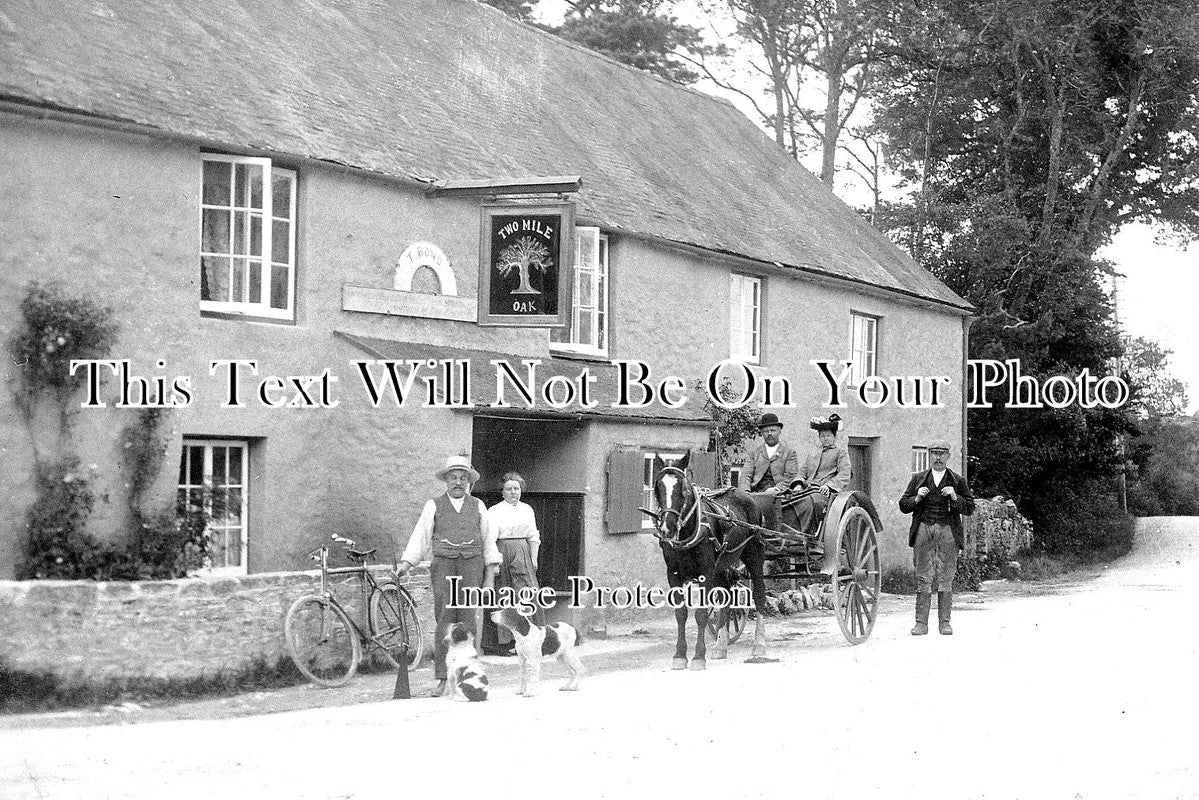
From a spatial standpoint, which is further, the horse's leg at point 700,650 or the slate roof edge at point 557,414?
the slate roof edge at point 557,414

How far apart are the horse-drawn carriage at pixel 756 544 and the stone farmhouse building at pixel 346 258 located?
2564 millimetres

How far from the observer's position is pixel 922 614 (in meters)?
16.0

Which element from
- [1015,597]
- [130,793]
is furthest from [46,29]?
[1015,597]

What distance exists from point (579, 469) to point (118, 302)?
5613 millimetres

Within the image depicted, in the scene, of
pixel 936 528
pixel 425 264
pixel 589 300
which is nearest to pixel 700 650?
pixel 936 528

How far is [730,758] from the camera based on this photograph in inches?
333

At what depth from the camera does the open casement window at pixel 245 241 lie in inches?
538

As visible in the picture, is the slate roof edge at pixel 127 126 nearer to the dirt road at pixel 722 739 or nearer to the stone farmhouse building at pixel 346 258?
the stone farmhouse building at pixel 346 258

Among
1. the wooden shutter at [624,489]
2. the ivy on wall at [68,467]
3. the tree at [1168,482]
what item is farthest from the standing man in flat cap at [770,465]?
A: the tree at [1168,482]

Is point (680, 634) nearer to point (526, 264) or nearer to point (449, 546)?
point (449, 546)

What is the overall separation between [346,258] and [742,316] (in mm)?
8161

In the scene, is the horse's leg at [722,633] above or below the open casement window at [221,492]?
below

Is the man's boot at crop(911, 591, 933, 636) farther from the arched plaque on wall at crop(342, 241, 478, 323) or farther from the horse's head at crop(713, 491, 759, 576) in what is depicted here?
the arched plaque on wall at crop(342, 241, 478, 323)

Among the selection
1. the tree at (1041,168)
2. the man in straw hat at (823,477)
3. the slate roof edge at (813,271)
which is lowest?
the man in straw hat at (823,477)
